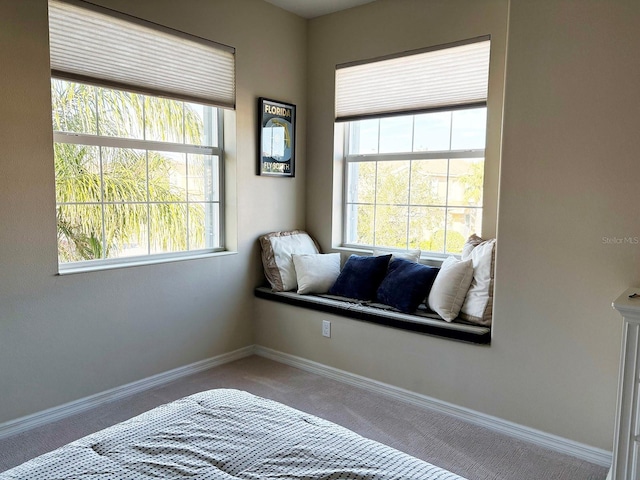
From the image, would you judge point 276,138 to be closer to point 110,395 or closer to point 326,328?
point 326,328

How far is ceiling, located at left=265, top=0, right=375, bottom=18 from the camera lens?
142 inches

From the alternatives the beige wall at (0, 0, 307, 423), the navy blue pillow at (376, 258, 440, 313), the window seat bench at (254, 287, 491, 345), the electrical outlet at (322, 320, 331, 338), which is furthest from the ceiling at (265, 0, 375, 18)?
the electrical outlet at (322, 320, 331, 338)

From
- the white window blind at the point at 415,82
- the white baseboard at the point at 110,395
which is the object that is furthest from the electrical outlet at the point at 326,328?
the white window blind at the point at 415,82

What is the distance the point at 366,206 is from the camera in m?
3.92

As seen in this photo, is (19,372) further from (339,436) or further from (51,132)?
(339,436)

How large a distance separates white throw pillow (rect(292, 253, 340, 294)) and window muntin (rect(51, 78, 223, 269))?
25.7 inches

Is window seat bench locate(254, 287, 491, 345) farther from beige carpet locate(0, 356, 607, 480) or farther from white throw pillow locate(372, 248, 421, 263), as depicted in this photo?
beige carpet locate(0, 356, 607, 480)

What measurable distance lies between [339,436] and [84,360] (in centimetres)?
201

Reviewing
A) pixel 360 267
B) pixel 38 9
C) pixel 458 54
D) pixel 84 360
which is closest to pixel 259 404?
pixel 84 360

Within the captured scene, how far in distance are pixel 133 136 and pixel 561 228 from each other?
2.62m

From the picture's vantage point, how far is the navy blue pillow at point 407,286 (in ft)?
10.1

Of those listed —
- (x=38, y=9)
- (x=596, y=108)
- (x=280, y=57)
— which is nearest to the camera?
(x=596, y=108)

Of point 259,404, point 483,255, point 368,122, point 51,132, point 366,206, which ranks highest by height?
point 368,122

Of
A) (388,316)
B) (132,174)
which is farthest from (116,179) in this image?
(388,316)
